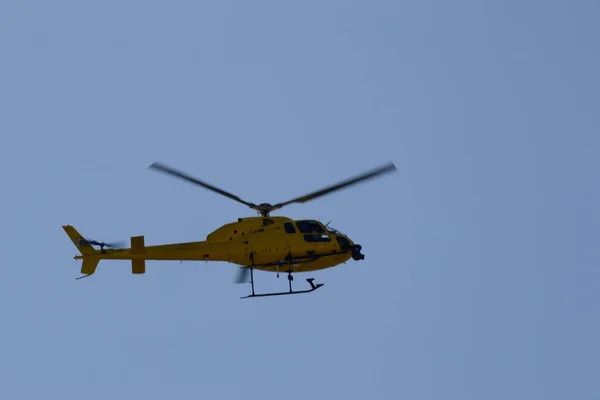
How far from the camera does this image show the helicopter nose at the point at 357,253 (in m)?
66.0

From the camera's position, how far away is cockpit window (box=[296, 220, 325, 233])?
65938 millimetres

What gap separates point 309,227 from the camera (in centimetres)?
6600

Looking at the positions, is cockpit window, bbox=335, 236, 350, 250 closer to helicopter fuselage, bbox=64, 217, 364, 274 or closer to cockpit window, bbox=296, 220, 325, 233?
helicopter fuselage, bbox=64, 217, 364, 274

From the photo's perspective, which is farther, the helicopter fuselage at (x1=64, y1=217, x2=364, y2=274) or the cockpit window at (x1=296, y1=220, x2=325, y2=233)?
the cockpit window at (x1=296, y1=220, x2=325, y2=233)

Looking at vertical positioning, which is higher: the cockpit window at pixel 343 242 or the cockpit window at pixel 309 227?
the cockpit window at pixel 309 227

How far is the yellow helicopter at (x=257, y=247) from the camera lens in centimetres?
6494

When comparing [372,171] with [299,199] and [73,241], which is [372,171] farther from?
[73,241]

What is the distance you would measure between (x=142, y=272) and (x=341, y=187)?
4735 mm

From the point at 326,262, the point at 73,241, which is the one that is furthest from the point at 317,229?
the point at 73,241

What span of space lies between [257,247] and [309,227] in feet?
4.46

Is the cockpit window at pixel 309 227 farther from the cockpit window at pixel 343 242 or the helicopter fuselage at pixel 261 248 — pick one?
the cockpit window at pixel 343 242

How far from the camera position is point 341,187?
216ft

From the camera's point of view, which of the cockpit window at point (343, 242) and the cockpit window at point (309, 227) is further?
the cockpit window at point (343, 242)

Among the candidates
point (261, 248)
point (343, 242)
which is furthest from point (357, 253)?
point (261, 248)
